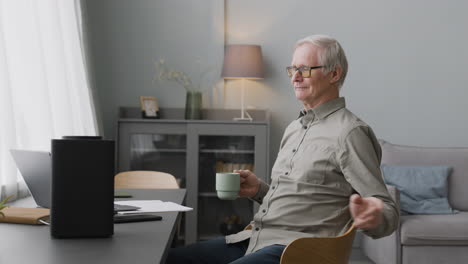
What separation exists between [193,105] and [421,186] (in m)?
1.82

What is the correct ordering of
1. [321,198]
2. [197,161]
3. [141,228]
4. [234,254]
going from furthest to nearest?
[197,161], [234,254], [321,198], [141,228]

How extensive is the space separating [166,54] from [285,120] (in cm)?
113

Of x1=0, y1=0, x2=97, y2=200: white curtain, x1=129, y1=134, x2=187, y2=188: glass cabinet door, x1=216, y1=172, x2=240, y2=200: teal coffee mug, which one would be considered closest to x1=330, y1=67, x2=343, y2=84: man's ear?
x1=216, y1=172, x2=240, y2=200: teal coffee mug

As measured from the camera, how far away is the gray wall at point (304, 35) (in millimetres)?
5055

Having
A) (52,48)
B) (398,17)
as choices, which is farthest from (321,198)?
(398,17)

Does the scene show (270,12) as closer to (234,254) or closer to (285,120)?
(285,120)

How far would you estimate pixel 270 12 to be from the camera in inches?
201

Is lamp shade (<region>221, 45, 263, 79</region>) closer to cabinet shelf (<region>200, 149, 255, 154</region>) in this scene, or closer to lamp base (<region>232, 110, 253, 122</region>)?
lamp base (<region>232, 110, 253, 122</region>)

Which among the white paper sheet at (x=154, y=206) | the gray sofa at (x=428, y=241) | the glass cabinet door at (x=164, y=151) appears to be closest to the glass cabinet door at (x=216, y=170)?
the glass cabinet door at (x=164, y=151)

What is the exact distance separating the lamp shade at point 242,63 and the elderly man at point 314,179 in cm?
249

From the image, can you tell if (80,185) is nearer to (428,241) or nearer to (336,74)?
(336,74)

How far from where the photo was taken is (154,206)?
2.20 meters

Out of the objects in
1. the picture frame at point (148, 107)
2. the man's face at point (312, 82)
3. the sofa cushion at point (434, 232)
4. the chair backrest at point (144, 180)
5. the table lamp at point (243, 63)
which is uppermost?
the table lamp at point (243, 63)

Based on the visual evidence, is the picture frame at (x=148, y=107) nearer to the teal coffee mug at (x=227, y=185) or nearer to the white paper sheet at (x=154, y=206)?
the white paper sheet at (x=154, y=206)
